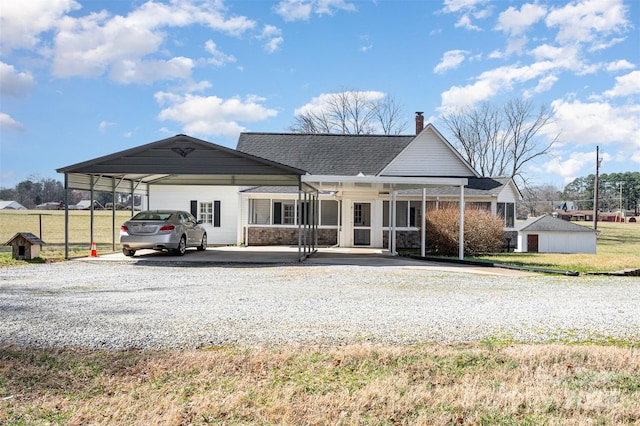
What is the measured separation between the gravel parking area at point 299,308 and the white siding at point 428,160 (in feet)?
46.8

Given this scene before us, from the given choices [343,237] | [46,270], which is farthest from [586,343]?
[343,237]

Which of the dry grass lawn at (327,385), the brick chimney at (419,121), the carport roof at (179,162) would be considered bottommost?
the dry grass lawn at (327,385)

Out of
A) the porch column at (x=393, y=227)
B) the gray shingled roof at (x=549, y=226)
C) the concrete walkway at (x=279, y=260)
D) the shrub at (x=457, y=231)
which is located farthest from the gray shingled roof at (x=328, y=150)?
the concrete walkway at (x=279, y=260)

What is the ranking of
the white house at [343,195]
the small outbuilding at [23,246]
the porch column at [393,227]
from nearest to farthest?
the small outbuilding at [23,246], the porch column at [393,227], the white house at [343,195]

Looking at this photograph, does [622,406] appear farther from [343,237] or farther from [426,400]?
[343,237]

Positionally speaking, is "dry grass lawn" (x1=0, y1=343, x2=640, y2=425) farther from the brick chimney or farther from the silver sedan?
the brick chimney

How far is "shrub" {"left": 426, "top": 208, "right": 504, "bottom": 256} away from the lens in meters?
22.2

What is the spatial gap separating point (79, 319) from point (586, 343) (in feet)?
21.6

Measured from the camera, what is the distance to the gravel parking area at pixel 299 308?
6.90 m

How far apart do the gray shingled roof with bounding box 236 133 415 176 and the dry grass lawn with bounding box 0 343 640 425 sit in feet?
70.3

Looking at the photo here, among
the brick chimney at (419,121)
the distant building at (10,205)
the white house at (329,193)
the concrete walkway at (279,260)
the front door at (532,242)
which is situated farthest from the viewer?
the distant building at (10,205)

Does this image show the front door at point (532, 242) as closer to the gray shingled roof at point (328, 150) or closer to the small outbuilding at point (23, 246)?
the gray shingled roof at point (328, 150)

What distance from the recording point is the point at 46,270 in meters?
14.2

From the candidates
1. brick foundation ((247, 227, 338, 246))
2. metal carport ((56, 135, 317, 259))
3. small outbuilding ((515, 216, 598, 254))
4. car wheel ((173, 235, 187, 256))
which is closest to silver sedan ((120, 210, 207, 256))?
car wheel ((173, 235, 187, 256))
